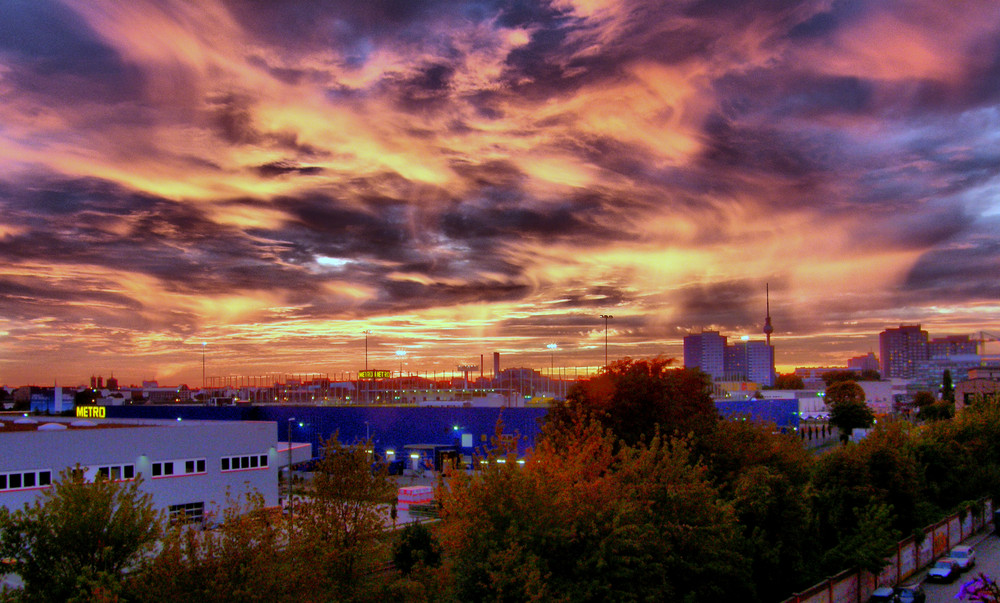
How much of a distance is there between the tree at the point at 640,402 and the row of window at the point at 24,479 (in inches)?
988

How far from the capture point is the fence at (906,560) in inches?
1019

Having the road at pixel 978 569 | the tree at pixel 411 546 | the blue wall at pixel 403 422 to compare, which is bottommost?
the road at pixel 978 569

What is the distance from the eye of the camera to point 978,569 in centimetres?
3500

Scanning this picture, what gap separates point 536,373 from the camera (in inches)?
3974

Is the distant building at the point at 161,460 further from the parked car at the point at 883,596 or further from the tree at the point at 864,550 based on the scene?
the parked car at the point at 883,596

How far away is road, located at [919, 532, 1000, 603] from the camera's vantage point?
99.5 feet

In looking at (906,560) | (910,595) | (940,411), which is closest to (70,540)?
(910,595)

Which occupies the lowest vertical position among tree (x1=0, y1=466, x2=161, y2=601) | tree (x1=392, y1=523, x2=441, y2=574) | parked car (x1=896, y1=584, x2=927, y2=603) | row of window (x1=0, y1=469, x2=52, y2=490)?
parked car (x1=896, y1=584, x2=927, y2=603)

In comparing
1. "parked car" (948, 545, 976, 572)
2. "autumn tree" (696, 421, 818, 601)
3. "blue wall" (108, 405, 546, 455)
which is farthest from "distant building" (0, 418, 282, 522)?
"parked car" (948, 545, 976, 572)

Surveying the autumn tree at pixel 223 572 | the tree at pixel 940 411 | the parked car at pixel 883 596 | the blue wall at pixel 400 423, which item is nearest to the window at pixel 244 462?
the blue wall at pixel 400 423

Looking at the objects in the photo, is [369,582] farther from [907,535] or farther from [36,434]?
[907,535]

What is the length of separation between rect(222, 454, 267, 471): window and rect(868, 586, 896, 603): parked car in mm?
33893

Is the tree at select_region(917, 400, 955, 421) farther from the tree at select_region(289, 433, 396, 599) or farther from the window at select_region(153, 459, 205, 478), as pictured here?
the tree at select_region(289, 433, 396, 599)

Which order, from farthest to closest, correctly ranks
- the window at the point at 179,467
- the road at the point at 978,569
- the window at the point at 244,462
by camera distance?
the window at the point at 244,462 < the window at the point at 179,467 < the road at the point at 978,569
